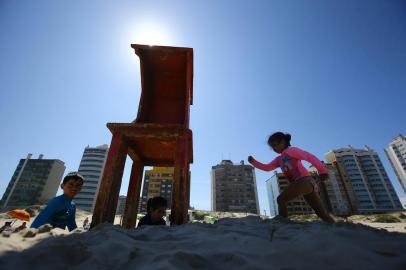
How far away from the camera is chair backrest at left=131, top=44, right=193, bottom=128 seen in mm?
4050

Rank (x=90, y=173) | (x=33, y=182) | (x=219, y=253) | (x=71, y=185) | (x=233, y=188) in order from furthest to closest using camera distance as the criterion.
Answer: (x=90, y=173), (x=233, y=188), (x=33, y=182), (x=71, y=185), (x=219, y=253)

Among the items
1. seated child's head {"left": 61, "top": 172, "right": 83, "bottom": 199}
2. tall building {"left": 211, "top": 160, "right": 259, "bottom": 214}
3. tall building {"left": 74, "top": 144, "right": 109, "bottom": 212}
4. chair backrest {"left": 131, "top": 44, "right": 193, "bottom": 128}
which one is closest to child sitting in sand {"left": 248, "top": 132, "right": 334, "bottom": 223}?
chair backrest {"left": 131, "top": 44, "right": 193, "bottom": 128}

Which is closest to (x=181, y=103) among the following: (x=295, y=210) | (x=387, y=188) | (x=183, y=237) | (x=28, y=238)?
(x=183, y=237)

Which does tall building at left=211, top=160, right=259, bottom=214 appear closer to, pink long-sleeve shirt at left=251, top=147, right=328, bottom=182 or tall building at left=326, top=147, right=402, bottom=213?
tall building at left=326, top=147, right=402, bottom=213

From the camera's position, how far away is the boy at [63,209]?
2.57 m

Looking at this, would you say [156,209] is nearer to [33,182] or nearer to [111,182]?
[111,182]

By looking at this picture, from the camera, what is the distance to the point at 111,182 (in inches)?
117

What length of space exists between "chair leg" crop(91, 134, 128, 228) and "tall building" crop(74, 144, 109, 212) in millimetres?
88007

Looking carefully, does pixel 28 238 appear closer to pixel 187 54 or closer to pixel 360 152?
pixel 187 54

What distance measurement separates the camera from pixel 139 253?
132 cm

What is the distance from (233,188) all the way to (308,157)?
8164 centimetres

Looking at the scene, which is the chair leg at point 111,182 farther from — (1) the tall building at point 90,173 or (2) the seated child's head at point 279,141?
(1) the tall building at point 90,173

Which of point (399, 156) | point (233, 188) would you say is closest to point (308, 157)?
point (233, 188)

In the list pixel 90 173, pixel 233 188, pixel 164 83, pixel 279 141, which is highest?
pixel 90 173
